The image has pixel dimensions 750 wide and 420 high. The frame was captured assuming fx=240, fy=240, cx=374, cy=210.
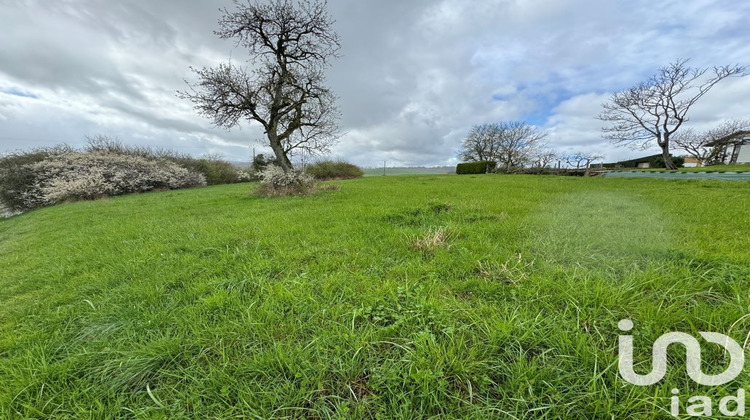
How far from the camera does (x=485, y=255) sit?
2492mm

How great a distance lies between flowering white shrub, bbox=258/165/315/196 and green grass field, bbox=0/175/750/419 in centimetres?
563

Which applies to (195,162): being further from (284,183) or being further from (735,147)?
(735,147)

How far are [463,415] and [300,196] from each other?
25.5 ft

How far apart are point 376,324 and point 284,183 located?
8.00m

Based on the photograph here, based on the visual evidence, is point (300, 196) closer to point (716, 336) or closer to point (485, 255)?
point (485, 255)

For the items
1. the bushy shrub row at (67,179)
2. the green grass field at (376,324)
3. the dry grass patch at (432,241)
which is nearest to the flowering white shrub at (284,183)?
the green grass field at (376,324)

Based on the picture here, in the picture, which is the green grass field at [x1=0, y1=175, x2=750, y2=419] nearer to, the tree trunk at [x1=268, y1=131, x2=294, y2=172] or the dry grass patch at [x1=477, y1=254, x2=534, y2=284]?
the dry grass patch at [x1=477, y1=254, x2=534, y2=284]

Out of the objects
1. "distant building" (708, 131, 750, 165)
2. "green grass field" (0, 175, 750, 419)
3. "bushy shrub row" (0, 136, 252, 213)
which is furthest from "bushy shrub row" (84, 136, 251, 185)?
"distant building" (708, 131, 750, 165)

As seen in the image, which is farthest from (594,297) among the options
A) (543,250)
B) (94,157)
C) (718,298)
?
(94,157)

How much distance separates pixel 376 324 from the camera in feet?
5.28

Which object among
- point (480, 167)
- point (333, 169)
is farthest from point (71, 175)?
point (480, 167)

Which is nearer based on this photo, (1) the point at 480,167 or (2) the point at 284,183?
(2) the point at 284,183

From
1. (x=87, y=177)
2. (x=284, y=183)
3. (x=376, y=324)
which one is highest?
(x=87, y=177)

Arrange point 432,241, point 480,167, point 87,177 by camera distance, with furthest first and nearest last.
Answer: point 480,167, point 87,177, point 432,241
